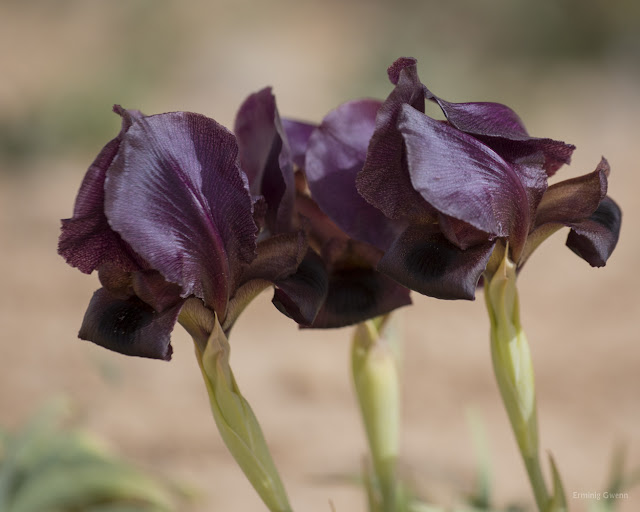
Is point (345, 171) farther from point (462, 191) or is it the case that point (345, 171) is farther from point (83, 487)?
point (83, 487)

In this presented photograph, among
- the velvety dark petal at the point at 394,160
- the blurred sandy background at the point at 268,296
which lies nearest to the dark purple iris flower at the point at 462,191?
the velvety dark petal at the point at 394,160

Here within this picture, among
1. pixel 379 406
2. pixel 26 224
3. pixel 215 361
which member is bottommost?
pixel 26 224

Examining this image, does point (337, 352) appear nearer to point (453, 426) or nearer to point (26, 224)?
point (453, 426)

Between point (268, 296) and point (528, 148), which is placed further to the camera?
point (268, 296)

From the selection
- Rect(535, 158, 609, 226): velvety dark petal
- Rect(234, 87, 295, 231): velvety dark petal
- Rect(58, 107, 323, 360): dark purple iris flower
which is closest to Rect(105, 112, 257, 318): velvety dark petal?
Rect(58, 107, 323, 360): dark purple iris flower

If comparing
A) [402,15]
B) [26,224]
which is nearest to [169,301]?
[26,224]

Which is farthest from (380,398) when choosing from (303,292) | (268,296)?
(268,296)

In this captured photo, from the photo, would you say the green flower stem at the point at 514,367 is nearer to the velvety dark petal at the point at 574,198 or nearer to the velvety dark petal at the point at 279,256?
the velvety dark petal at the point at 574,198

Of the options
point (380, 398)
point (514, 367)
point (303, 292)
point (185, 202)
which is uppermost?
point (185, 202)
